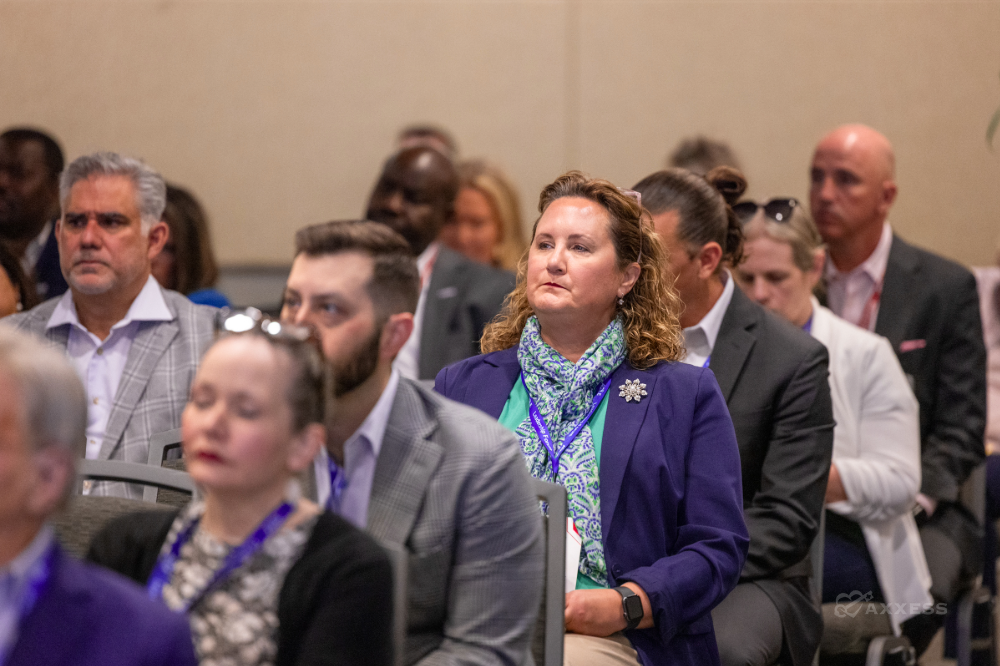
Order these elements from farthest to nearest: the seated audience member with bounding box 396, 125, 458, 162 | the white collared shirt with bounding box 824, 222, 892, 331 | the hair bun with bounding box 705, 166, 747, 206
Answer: the seated audience member with bounding box 396, 125, 458, 162 < the white collared shirt with bounding box 824, 222, 892, 331 < the hair bun with bounding box 705, 166, 747, 206

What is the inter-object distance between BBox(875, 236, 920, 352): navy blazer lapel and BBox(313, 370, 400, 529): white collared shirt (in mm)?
2582

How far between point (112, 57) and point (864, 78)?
12.8ft

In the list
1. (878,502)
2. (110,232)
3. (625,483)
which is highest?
(110,232)

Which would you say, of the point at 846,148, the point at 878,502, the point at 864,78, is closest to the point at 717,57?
the point at 864,78

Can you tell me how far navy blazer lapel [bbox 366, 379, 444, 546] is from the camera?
4.37ft

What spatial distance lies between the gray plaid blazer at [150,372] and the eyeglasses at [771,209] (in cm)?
156

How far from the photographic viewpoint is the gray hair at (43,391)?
105 cm

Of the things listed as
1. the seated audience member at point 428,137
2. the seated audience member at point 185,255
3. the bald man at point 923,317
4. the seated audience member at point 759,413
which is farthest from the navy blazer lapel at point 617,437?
the seated audience member at point 428,137

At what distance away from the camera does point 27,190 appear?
4266 mm

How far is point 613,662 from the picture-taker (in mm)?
2002

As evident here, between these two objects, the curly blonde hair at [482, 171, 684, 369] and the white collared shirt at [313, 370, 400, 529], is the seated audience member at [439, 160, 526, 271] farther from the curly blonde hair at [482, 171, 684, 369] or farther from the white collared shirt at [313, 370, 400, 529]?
the white collared shirt at [313, 370, 400, 529]

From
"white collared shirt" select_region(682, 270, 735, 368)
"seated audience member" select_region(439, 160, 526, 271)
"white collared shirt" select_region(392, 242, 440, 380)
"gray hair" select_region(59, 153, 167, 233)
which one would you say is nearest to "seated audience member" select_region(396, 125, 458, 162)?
"seated audience member" select_region(439, 160, 526, 271)

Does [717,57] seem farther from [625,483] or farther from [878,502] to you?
[625,483]

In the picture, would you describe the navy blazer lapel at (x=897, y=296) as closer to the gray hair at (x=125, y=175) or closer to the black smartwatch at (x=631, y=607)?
the black smartwatch at (x=631, y=607)
